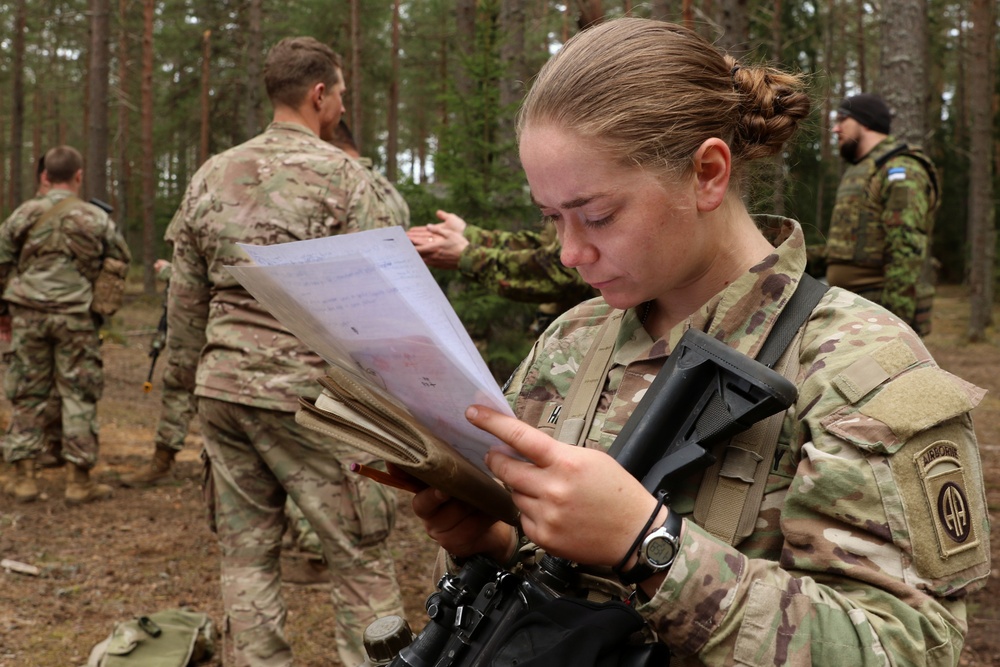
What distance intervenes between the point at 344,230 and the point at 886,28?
5.85 m

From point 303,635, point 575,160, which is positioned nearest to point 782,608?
point 575,160

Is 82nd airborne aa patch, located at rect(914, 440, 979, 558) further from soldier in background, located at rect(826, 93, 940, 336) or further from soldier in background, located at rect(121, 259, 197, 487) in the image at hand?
soldier in background, located at rect(121, 259, 197, 487)

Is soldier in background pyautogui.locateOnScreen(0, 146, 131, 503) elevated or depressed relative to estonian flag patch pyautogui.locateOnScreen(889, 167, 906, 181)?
depressed

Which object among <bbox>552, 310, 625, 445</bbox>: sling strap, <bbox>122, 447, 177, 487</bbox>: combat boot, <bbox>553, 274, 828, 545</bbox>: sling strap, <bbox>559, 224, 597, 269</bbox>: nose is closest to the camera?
<bbox>553, 274, 828, 545</bbox>: sling strap

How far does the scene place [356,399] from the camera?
1.29m

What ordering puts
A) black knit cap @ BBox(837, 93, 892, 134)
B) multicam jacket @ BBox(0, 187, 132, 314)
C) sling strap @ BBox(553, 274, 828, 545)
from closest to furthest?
sling strap @ BBox(553, 274, 828, 545)
black knit cap @ BBox(837, 93, 892, 134)
multicam jacket @ BBox(0, 187, 132, 314)

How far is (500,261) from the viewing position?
4004mm

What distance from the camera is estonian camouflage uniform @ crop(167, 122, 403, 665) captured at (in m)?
3.62

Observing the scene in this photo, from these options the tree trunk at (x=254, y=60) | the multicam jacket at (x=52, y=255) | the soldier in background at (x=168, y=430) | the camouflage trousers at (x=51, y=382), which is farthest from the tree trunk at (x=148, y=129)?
the camouflage trousers at (x=51, y=382)

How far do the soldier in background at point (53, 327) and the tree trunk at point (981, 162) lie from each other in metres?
12.5

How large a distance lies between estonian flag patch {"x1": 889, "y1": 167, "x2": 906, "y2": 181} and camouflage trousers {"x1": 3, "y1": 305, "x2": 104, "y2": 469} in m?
5.72

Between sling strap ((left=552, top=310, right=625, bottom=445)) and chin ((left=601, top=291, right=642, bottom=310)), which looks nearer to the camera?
chin ((left=601, top=291, right=642, bottom=310))

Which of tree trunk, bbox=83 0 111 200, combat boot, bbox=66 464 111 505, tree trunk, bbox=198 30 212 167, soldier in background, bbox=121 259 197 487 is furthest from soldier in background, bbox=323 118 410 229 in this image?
tree trunk, bbox=198 30 212 167

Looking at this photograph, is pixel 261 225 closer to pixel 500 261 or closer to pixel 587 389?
pixel 500 261
